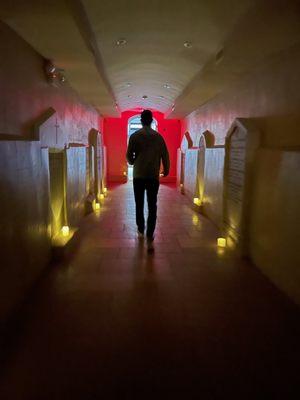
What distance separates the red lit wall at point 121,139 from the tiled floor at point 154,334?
986 centimetres

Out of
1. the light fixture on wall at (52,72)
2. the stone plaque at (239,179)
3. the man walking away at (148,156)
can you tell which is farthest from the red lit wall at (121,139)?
the man walking away at (148,156)

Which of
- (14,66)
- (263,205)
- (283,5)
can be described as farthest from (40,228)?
(283,5)

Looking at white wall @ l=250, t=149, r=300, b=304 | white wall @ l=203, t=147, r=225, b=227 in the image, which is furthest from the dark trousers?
white wall @ l=203, t=147, r=225, b=227

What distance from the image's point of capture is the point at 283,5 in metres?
2.48

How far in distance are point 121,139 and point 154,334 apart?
11.9 meters

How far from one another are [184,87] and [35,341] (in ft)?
19.8

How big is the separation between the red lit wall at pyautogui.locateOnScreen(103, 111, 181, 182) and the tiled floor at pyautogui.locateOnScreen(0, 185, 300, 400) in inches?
388

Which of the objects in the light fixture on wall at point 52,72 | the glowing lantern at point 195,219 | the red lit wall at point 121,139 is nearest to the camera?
the light fixture on wall at point 52,72

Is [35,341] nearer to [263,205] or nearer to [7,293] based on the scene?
[7,293]

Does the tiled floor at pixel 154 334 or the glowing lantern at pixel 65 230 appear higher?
the glowing lantern at pixel 65 230

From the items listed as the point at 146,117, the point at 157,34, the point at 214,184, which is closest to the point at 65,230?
the point at 146,117

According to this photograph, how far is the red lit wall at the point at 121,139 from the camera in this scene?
13.5m

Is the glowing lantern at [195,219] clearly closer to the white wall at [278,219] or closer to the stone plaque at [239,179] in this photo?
the stone plaque at [239,179]

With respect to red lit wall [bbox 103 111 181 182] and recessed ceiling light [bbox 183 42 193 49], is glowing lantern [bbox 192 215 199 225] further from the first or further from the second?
red lit wall [bbox 103 111 181 182]
